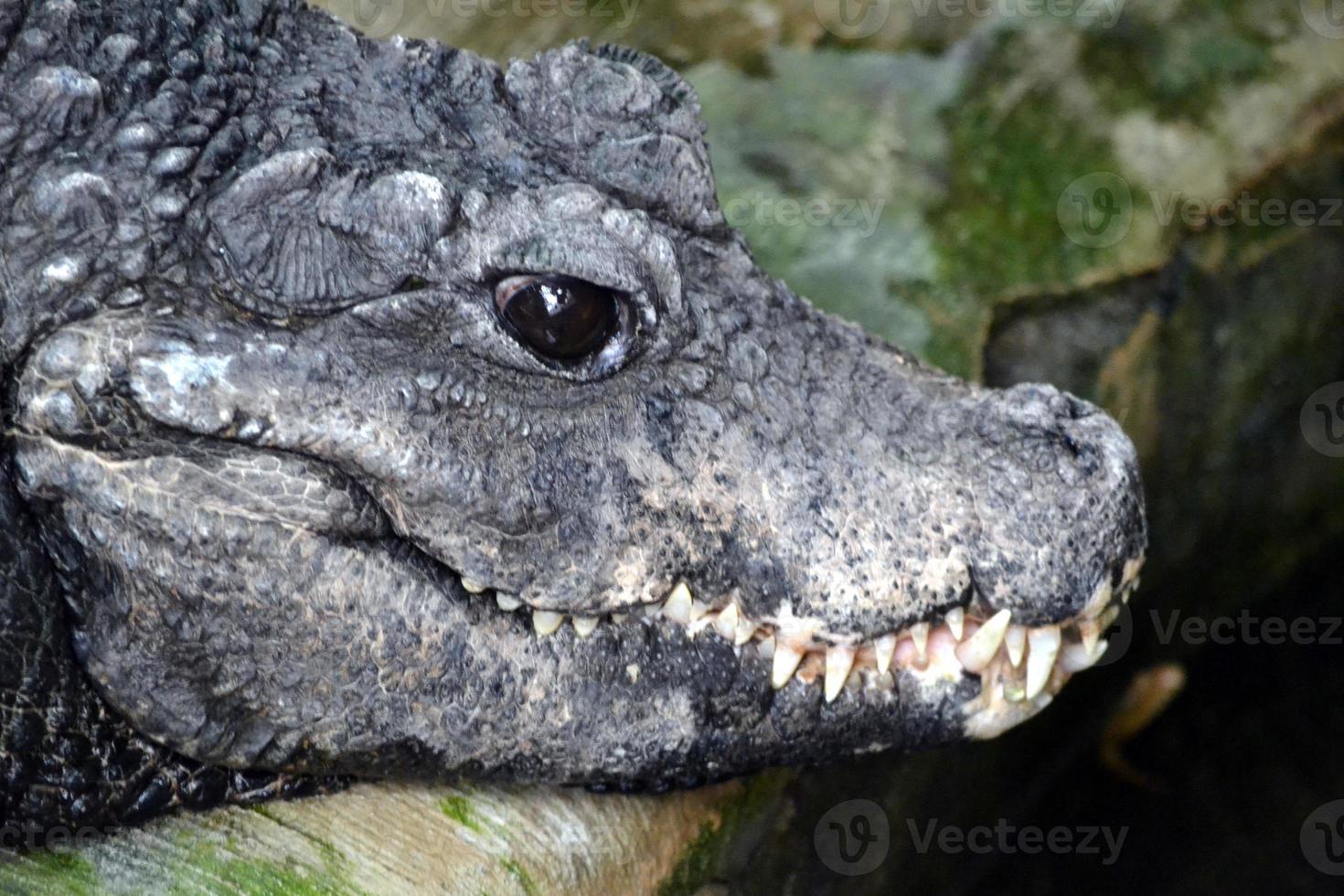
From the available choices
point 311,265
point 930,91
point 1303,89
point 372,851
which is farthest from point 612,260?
point 1303,89

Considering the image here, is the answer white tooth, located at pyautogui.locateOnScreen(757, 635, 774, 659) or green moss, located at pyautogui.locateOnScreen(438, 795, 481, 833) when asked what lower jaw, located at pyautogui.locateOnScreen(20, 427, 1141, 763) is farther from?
green moss, located at pyautogui.locateOnScreen(438, 795, 481, 833)

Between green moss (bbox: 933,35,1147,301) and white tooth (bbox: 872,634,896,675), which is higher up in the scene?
green moss (bbox: 933,35,1147,301)

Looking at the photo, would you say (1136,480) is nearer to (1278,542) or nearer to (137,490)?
(137,490)

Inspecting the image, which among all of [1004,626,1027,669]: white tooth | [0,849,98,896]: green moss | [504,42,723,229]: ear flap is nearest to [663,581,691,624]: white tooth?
[1004,626,1027,669]: white tooth

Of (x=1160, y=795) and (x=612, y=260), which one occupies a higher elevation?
(x=1160, y=795)

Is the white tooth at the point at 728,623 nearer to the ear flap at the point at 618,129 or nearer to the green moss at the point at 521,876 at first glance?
the green moss at the point at 521,876

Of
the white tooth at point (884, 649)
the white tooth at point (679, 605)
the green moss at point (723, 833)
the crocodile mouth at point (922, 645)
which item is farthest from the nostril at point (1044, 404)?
the green moss at point (723, 833)
